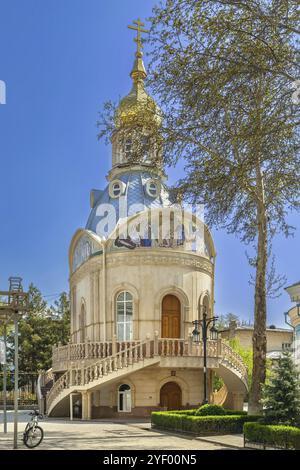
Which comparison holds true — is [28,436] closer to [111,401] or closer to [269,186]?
[269,186]

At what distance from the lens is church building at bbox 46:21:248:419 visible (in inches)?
1250

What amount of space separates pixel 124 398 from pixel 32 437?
14464 millimetres

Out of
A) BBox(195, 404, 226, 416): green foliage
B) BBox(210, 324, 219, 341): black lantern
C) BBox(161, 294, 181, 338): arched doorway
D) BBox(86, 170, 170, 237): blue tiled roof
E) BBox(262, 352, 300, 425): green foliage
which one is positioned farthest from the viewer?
BBox(86, 170, 170, 237): blue tiled roof

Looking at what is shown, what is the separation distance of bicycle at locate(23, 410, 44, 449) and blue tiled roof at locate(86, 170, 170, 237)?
1783 centimetres

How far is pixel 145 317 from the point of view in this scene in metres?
33.8

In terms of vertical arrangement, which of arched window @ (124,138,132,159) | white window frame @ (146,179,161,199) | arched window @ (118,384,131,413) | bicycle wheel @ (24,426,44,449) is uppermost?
white window frame @ (146,179,161,199)

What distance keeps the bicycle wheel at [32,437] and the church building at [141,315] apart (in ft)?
38.0

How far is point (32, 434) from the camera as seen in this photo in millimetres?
18766

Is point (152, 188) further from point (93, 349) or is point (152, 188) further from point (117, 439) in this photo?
point (117, 439)

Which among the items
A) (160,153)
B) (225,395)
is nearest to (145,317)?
(225,395)

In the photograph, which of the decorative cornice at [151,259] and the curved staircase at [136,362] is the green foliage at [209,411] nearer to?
the curved staircase at [136,362]

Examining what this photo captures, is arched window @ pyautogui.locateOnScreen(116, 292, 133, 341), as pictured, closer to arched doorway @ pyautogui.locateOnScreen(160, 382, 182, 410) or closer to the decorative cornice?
the decorative cornice

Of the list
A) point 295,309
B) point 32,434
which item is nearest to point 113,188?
point 295,309

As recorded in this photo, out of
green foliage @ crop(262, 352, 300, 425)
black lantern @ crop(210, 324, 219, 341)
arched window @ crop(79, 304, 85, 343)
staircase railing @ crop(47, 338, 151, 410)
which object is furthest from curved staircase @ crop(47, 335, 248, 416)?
green foliage @ crop(262, 352, 300, 425)
